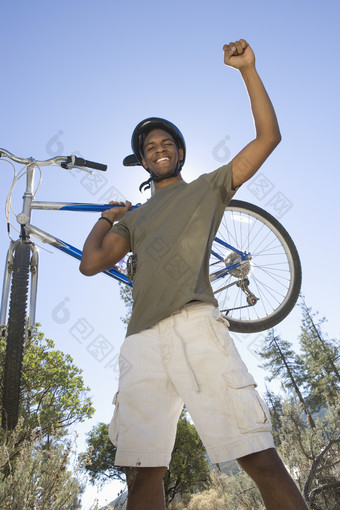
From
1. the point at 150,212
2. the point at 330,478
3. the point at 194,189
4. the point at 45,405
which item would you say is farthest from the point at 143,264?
the point at 45,405

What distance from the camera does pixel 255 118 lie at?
1724 millimetres

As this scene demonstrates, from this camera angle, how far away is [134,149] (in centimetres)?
268

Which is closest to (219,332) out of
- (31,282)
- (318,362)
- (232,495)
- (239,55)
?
(239,55)

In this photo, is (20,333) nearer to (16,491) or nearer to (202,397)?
(16,491)

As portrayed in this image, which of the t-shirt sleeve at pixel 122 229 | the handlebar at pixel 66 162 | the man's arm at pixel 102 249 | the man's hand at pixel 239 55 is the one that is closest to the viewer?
the man's hand at pixel 239 55

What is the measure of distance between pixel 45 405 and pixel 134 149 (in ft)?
22.9

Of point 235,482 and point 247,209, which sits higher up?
point 247,209

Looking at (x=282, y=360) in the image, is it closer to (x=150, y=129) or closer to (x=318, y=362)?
(x=318, y=362)

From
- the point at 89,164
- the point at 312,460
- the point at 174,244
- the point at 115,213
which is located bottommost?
the point at 312,460

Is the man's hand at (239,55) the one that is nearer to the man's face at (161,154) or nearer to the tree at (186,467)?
→ the man's face at (161,154)

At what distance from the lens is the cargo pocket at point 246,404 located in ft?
4.25

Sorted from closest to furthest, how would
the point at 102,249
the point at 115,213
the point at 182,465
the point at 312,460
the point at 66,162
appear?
the point at 102,249
the point at 115,213
the point at 66,162
the point at 312,460
the point at 182,465

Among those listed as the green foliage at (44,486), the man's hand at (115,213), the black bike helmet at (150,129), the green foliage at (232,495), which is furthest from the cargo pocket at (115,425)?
the green foliage at (232,495)

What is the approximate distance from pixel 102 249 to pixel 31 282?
4.06 ft
